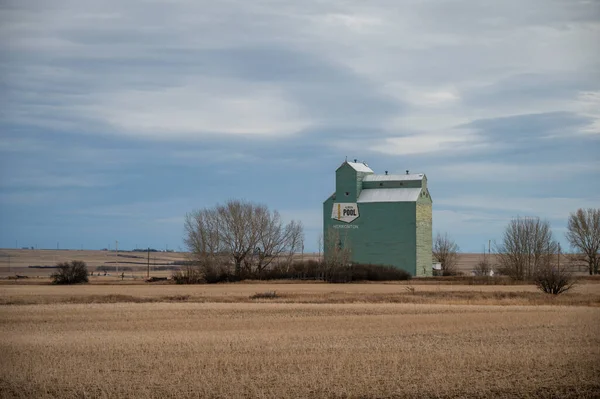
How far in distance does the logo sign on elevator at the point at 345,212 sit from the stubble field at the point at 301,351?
41168 mm

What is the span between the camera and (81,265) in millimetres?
81375

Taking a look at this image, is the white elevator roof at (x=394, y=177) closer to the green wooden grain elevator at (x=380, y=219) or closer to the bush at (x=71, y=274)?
the green wooden grain elevator at (x=380, y=219)

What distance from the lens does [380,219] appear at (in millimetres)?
83375

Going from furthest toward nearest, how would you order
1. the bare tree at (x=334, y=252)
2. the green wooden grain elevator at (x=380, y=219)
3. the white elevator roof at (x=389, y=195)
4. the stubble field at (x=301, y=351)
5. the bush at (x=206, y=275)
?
1. the bush at (x=206, y=275)
2. the white elevator roof at (x=389, y=195)
3. the green wooden grain elevator at (x=380, y=219)
4. the bare tree at (x=334, y=252)
5. the stubble field at (x=301, y=351)

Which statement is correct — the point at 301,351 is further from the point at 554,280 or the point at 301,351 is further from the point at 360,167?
the point at 360,167

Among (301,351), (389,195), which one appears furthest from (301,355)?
(389,195)

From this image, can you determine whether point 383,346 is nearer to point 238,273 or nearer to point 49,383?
point 49,383

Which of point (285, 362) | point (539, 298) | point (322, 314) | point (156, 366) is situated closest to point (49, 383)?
point (156, 366)

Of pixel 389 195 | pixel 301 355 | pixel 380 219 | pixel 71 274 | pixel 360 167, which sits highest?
pixel 360 167

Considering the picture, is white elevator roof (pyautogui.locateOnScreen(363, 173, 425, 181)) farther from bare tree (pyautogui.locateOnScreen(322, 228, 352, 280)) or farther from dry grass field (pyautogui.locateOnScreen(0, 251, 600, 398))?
dry grass field (pyautogui.locateOnScreen(0, 251, 600, 398))

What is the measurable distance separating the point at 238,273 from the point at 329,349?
2516 inches

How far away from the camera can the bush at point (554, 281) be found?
176 ft

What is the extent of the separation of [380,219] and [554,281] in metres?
31.3

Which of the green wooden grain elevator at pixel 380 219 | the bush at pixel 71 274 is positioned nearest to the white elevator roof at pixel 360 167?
the green wooden grain elevator at pixel 380 219
